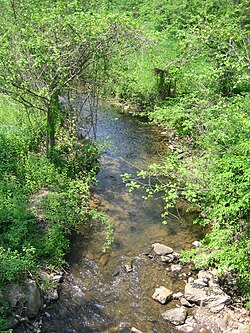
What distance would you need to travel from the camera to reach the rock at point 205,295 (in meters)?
6.17

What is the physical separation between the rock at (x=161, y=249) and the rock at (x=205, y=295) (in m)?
1.04

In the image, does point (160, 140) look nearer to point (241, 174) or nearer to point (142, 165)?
point (142, 165)

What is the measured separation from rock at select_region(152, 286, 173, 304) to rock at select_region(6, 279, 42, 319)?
2.27 meters

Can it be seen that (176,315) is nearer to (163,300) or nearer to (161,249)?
(163,300)

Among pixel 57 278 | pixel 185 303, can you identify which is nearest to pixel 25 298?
pixel 57 278

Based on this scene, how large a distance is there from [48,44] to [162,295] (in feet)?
20.1

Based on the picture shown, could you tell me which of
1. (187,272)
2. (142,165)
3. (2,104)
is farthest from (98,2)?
(187,272)

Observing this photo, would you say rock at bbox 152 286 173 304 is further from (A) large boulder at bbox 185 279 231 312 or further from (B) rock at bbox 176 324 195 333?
(B) rock at bbox 176 324 195 333

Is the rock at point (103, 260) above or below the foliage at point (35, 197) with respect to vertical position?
below

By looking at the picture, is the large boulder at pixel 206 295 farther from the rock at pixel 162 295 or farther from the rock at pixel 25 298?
the rock at pixel 25 298

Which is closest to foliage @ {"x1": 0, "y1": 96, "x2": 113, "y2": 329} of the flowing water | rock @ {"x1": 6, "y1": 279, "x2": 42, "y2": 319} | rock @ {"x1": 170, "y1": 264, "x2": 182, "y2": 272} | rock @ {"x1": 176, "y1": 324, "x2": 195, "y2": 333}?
rock @ {"x1": 6, "y1": 279, "x2": 42, "y2": 319}

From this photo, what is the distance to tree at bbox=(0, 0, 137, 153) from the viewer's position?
7.47m

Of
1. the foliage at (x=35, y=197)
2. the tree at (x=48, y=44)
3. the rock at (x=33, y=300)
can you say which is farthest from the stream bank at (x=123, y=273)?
the tree at (x=48, y=44)

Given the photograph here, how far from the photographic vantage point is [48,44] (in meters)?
7.47
